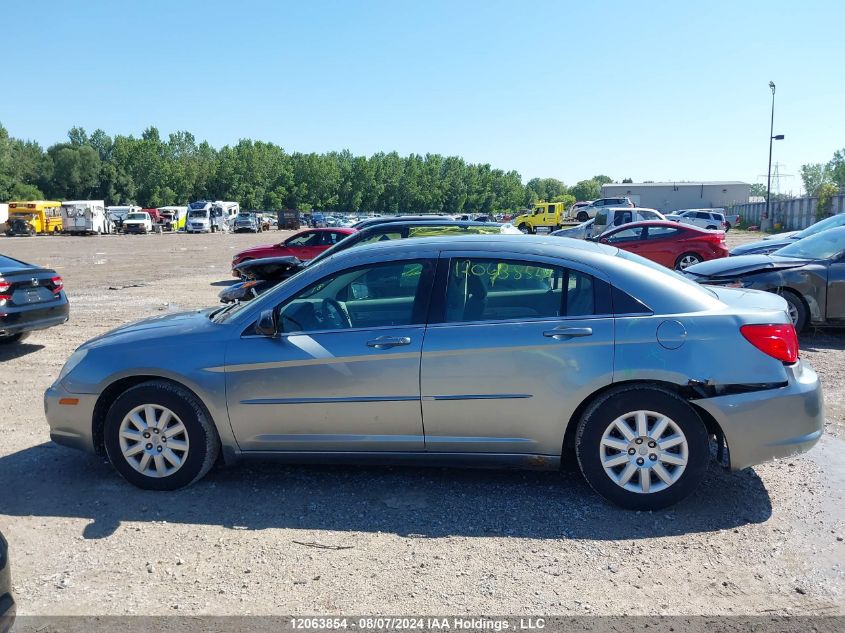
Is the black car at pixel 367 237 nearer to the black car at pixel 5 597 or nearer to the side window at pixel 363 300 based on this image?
the side window at pixel 363 300

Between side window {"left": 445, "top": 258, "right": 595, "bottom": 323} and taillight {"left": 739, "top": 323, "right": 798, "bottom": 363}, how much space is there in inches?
36.2

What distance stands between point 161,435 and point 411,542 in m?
1.79

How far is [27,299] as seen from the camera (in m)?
8.91

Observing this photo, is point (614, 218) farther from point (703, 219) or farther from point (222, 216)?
point (222, 216)

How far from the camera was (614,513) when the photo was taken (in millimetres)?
4215

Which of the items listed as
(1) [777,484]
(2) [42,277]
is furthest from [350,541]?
(2) [42,277]

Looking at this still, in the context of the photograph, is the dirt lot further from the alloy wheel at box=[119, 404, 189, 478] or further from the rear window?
the rear window

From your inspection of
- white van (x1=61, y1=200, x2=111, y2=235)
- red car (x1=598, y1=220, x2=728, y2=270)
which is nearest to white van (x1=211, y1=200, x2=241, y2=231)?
white van (x1=61, y1=200, x2=111, y2=235)

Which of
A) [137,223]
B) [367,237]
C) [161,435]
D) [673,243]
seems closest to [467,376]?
[161,435]

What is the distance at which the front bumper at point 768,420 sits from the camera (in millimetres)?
4098

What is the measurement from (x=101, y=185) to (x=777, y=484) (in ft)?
369

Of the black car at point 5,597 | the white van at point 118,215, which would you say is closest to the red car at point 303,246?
the black car at point 5,597

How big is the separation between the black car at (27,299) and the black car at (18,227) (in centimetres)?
5351

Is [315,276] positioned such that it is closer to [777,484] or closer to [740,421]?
[740,421]
